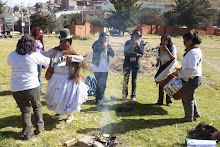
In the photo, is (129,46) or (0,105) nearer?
(0,105)

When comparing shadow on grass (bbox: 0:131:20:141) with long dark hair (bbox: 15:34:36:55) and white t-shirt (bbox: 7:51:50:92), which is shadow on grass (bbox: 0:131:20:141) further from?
long dark hair (bbox: 15:34:36:55)

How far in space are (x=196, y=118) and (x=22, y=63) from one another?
12.9 ft

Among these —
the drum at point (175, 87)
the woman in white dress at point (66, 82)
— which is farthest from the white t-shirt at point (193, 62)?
the woman in white dress at point (66, 82)

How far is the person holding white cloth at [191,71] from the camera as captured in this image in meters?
4.23

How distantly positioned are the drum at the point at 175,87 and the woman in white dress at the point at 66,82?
6.53 ft

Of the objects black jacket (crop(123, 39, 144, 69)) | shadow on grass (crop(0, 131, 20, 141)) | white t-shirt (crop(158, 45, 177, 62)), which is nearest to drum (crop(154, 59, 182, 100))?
white t-shirt (crop(158, 45, 177, 62))

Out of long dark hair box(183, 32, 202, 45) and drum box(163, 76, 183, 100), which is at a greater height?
long dark hair box(183, 32, 202, 45)

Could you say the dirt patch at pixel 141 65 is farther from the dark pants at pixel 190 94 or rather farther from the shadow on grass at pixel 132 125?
the dark pants at pixel 190 94

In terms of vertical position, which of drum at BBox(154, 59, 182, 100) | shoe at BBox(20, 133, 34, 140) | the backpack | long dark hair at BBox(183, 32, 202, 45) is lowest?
shoe at BBox(20, 133, 34, 140)

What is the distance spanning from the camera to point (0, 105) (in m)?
5.31

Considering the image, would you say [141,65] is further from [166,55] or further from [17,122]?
[17,122]

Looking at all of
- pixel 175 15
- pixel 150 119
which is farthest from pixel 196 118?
pixel 175 15

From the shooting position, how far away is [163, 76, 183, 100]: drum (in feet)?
15.1

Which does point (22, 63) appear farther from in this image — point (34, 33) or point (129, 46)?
point (129, 46)
